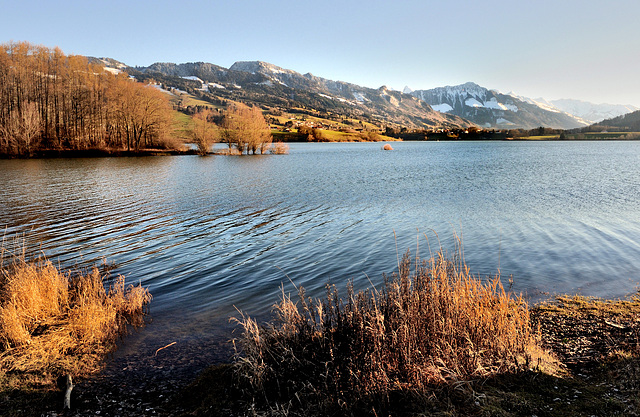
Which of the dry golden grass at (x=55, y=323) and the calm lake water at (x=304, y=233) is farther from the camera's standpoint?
the calm lake water at (x=304, y=233)

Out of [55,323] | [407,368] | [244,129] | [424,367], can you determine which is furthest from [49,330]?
[244,129]

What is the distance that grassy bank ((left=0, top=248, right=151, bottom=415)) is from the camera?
6.25 meters

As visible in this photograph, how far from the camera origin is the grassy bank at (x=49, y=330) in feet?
20.5

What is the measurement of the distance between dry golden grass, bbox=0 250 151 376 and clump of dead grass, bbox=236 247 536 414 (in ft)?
11.9

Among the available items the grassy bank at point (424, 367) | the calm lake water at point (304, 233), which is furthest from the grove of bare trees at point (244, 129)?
the grassy bank at point (424, 367)

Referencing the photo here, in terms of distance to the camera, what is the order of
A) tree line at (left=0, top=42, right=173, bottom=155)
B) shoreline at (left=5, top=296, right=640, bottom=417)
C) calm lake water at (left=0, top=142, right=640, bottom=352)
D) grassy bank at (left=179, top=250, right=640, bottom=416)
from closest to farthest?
1. shoreline at (left=5, top=296, right=640, bottom=417)
2. grassy bank at (left=179, top=250, right=640, bottom=416)
3. calm lake water at (left=0, top=142, right=640, bottom=352)
4. tree line at (left=0, top=42, right=173, bottom=155)

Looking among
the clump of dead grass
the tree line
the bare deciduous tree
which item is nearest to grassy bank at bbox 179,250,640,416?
the clump of dead grass

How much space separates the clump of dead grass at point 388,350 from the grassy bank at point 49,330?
3428 millimetres

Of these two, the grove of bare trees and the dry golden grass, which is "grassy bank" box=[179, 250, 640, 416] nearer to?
the dry golden grass

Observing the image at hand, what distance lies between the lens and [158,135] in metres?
91.0

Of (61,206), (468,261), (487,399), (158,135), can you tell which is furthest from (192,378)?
(158,135)

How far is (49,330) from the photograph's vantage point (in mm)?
7727

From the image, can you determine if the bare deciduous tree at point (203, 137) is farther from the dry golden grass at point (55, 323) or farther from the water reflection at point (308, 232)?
the dry golden grass at point (55, 323)

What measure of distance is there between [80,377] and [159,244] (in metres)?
10.7
